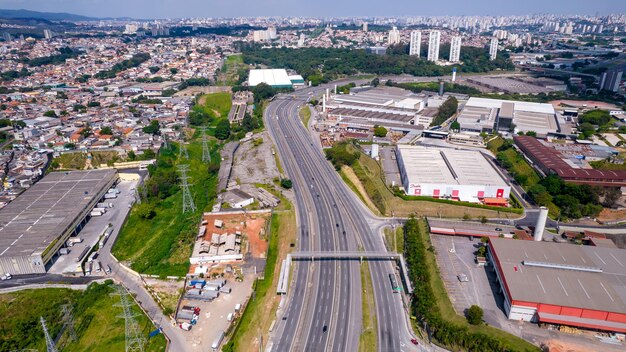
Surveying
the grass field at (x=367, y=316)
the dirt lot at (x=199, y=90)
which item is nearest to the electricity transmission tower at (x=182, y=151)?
the grass field at (x=367, y=316)

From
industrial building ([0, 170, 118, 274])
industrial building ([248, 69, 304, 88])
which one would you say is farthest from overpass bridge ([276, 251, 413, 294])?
industrial building ([248, 69, 304, 88])

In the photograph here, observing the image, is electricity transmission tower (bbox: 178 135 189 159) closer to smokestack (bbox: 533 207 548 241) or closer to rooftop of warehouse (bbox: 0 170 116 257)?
rooftop of warehouse (bbox: 0 170 116 257)

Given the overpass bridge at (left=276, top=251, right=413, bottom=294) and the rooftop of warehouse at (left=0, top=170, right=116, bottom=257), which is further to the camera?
the rooftop of warehouse at (left=0, top=170, right=116, bottom=257)

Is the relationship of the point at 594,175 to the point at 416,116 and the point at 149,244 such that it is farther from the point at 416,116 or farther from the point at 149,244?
the point at 149,244

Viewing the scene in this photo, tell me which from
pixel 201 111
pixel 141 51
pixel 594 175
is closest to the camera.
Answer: pixel 594 175

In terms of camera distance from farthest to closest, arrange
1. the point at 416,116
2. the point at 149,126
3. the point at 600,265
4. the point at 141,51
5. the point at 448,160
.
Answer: the point at 141,51
the point at 416,116
the point at 149,126
the point at 448,160
the point at 600,265

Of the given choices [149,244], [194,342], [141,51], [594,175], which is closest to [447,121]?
[594,175]

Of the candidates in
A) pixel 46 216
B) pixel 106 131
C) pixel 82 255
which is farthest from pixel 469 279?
pixel 106 131
